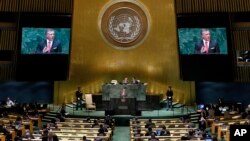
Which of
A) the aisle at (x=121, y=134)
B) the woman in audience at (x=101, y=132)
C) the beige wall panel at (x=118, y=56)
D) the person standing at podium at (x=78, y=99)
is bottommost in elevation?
the aisle at (x=121, y=134)

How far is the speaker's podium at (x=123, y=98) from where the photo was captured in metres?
20.3

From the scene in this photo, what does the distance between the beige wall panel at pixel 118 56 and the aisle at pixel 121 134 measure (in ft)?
19.4

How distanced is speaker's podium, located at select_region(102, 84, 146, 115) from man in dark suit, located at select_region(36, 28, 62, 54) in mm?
3519

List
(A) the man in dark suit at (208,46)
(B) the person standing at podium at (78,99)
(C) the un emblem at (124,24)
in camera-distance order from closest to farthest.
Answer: (A) the man in dark suit at (208,46)
(B) the person standing at podium at (78,99)
(C) the un emblem at (124,24)

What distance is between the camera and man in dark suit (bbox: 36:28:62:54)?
21.8 meters

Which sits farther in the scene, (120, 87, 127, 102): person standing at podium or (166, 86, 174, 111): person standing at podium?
(166, 86, 174, 111): person standing at podium

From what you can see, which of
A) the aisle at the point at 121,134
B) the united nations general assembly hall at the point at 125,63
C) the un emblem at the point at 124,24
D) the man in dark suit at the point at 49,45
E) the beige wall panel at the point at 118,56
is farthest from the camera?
the un emblem at the point at 124,24

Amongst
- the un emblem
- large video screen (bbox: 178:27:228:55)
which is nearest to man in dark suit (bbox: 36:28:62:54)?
the un emblem

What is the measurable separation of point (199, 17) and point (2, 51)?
12.2 meters

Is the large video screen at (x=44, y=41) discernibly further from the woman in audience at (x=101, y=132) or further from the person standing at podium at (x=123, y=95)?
the woman in audience at (x=101, y=132)

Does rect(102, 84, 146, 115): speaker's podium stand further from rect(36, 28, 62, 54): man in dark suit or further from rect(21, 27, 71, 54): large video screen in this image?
rect(36, 28, 62, 54): man in dark suit

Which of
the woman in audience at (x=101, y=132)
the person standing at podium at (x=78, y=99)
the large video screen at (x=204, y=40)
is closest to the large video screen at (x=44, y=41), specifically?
→ the person standing at podium at (x=78, y=99)

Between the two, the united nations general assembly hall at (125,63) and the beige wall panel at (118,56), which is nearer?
the united nations general assembly hall at (125,63)

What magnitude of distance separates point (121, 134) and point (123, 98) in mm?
3154
